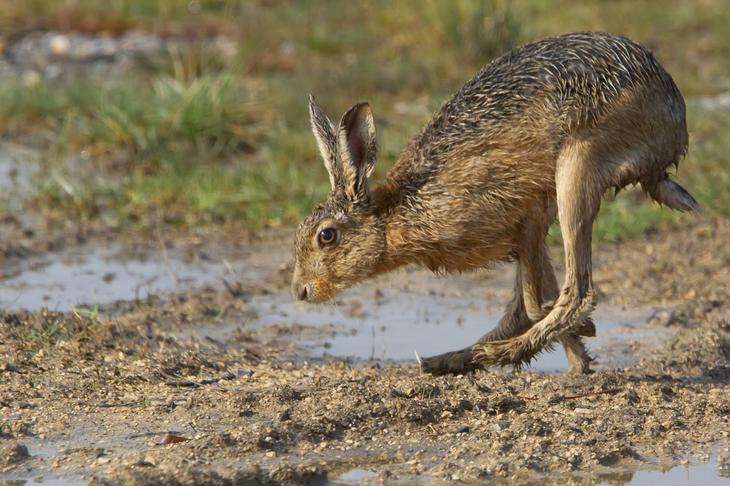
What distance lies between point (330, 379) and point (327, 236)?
30.0 inches

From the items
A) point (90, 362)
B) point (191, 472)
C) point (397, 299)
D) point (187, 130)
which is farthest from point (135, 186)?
point (191, 472)

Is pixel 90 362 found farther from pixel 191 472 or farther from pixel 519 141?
pixel 519 141

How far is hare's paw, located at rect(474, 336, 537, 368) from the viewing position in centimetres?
691

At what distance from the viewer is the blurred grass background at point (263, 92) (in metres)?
10.7

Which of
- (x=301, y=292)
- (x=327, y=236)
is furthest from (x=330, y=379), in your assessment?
(x=327, y=236)

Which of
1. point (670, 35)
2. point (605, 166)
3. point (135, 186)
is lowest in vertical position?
point (605, 166)

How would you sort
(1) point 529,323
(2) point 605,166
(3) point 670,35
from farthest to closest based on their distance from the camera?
(3) point 670,35
(1) point 529,323
(2) point 605,166

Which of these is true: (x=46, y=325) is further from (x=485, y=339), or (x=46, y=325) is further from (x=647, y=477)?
(x=647, y=477)

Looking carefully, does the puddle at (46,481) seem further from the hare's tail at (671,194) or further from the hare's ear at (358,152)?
the hare's tail at (671,194)

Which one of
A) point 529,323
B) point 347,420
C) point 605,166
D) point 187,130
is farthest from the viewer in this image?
point 187,130

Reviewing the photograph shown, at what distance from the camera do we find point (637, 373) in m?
7.15

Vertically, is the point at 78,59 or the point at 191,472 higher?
the point at 78,59

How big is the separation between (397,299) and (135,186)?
295 cm

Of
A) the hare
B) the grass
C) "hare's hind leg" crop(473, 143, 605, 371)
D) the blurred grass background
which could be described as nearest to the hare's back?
the hare
